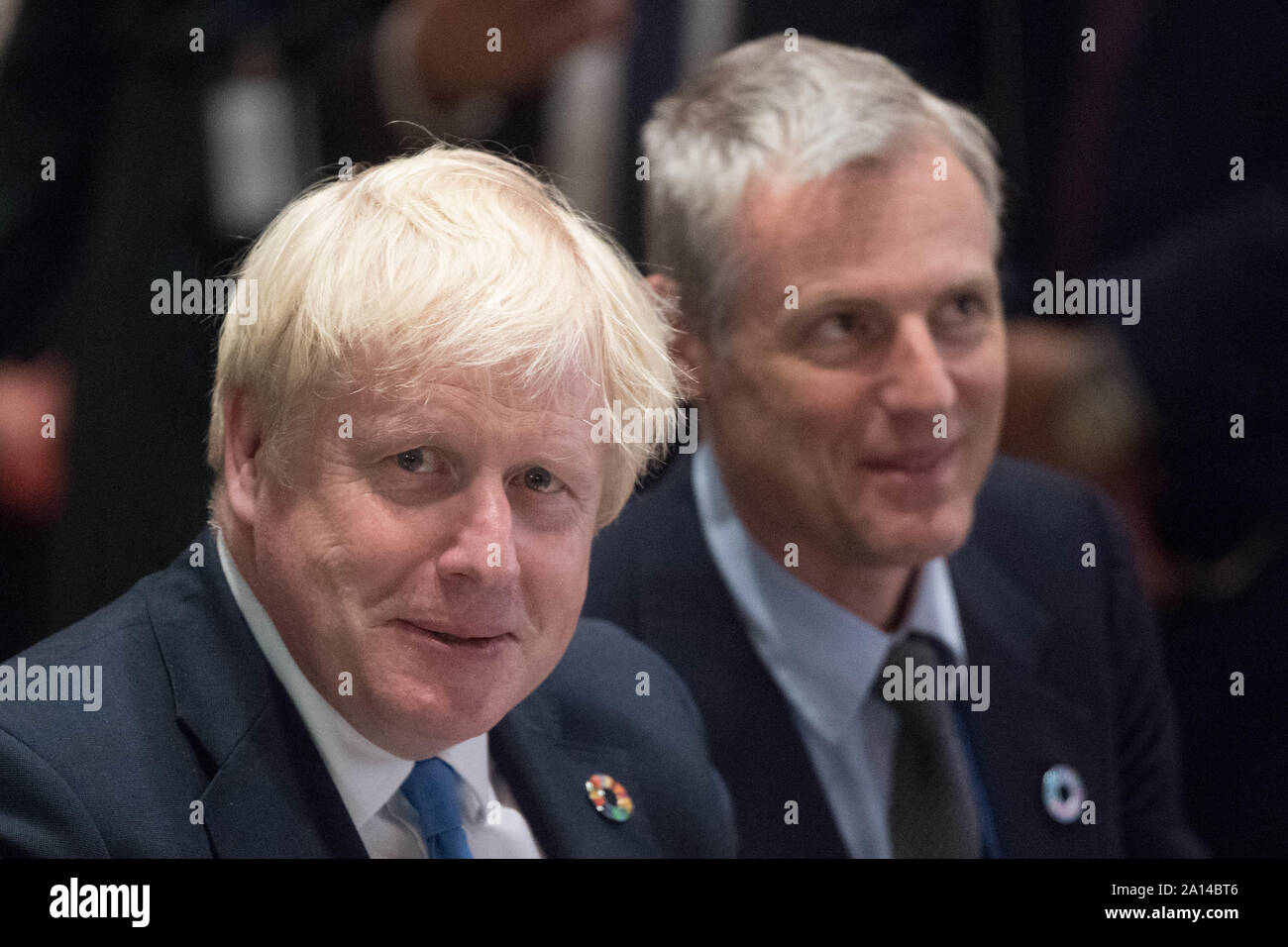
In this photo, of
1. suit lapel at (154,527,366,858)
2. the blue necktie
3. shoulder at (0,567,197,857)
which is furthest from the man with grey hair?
shoulder at (0,567,197,857)

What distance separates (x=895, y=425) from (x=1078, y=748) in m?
0.47

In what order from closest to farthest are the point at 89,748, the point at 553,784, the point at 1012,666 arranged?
the point at 89,748 < the point at 553,784 < the point at 1012,666

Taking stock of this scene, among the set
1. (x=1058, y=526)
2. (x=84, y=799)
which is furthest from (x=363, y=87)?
(x=1058, y=526)

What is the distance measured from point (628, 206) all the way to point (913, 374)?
0.35m

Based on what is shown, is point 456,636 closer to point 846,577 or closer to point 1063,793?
point 846,577

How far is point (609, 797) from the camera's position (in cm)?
151

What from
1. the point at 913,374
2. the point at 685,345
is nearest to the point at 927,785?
the point at 913,374

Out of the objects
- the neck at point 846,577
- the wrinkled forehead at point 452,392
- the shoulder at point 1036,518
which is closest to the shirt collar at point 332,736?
the wrinkled forehead at point 452,392

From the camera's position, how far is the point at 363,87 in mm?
1618

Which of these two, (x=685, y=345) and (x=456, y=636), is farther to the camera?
(x=685, y=345)
